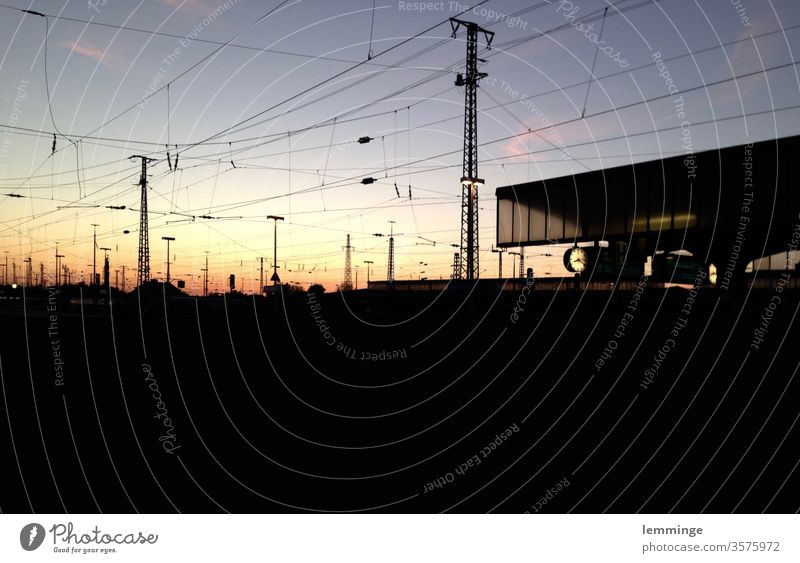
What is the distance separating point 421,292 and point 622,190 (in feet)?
64.9

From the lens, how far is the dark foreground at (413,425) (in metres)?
9.55

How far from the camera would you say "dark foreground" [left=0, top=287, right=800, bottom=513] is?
31.3ft

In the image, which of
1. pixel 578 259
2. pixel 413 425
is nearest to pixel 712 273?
pixel 578 259

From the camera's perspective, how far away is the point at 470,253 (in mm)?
25625

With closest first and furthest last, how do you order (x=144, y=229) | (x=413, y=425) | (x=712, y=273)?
(x=413, y=425)
(x=144, y=229)
(x=712, y=273)

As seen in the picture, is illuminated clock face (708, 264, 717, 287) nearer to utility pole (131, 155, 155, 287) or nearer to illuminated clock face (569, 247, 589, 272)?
illuminated clock face (569, 247, 589, 272)

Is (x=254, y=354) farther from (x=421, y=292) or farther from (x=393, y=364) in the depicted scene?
(x=421, y=292)

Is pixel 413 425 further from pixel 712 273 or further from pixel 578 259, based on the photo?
pixel 712 273

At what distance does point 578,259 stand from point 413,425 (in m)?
33.1

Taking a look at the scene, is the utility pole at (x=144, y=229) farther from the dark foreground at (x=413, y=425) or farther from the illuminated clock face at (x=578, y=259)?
the illuminated clock face at (x=578, y=259)

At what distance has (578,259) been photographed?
44094 mm

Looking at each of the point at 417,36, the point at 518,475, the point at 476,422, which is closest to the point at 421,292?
the point at 417,36

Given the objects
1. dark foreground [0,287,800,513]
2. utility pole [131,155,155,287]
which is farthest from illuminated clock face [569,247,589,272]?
utility pole [131,155,155,287]

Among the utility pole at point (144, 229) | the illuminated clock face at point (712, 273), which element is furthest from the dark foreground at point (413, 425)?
the illuminated clock face at point (712, 273)
